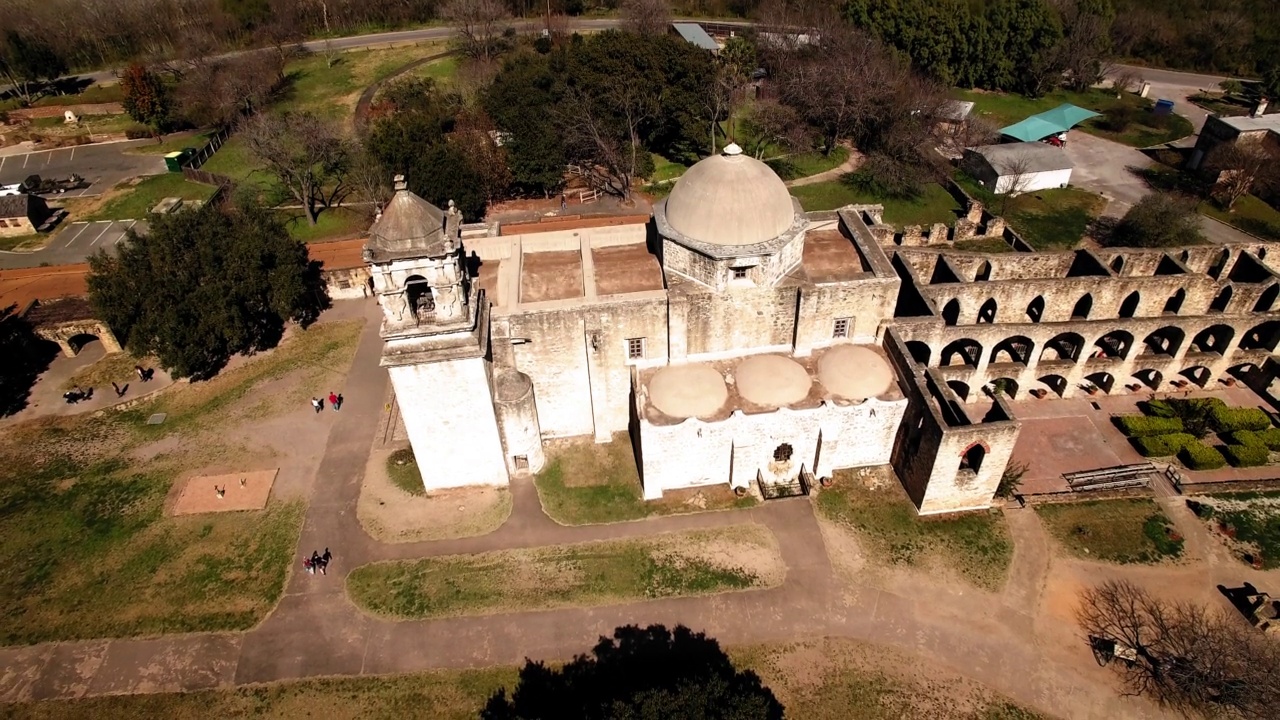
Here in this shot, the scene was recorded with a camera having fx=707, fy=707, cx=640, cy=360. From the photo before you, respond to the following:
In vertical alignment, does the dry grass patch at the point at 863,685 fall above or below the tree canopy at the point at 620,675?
below

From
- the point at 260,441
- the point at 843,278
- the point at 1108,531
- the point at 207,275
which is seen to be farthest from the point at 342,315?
the point at 1108,531

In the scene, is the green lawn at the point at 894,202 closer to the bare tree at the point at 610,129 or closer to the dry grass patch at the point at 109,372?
the bare tree at the point at 610,129

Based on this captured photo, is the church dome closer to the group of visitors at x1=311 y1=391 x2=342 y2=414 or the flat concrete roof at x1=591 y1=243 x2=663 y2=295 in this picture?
the flat concrete roof at x1=591 y1=243 x2=663 y2=295

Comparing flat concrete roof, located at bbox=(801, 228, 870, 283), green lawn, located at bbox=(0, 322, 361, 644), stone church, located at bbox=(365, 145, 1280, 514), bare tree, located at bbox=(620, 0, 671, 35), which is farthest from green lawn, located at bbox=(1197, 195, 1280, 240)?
green lawn, located at bbox=(0, 322, 361, 644)

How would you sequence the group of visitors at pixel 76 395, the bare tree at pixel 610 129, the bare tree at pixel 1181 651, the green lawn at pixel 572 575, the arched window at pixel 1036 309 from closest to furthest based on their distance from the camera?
the bare tree at pixel 1181 651, the green lawn at pixel 572 575, the arched window at pixel 1036 309, the group of visitors at pixel 76 395, the bare tree at pixel 610 129

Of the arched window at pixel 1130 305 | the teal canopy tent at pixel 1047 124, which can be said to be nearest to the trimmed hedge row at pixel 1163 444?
the arched window at pixel 1130 305

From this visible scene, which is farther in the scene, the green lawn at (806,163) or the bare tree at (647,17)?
the bare tree at (647,17)

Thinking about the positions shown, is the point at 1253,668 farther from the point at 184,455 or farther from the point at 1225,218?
the point at 184,455
